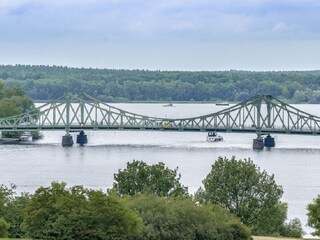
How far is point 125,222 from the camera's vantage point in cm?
4491

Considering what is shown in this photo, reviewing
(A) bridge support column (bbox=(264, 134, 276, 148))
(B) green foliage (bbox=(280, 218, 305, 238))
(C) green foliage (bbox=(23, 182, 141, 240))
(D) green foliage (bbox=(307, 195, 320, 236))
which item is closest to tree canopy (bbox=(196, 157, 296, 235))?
(B) green foliage (bbox=(280, 218, 305, 238))

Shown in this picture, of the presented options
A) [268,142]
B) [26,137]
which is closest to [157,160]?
[268,142]

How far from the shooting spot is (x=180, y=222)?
4788 centimetres

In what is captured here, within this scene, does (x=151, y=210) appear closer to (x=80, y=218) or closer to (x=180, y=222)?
(x=180, y=222)

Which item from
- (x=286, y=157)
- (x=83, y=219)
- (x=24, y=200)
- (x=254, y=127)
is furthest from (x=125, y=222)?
(x=254, y=127)

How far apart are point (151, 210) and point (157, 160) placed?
5434cm

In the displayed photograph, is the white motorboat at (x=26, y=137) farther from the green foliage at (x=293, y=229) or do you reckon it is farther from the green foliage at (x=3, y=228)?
the green foliage at (x=3, y=228)

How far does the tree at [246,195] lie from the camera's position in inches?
2189

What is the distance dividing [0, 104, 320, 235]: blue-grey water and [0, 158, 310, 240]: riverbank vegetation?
16.2 feet

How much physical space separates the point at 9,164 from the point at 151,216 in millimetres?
51428

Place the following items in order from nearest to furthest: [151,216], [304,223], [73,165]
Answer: [151,216]
[304,223]
[73,165]

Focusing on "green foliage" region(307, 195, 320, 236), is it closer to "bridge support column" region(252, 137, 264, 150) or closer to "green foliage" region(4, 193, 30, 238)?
"green foliage" region(4, 193, 30, 238)

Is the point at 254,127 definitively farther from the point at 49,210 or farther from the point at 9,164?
the point at 49,210

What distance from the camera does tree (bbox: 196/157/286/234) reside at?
55.6m
